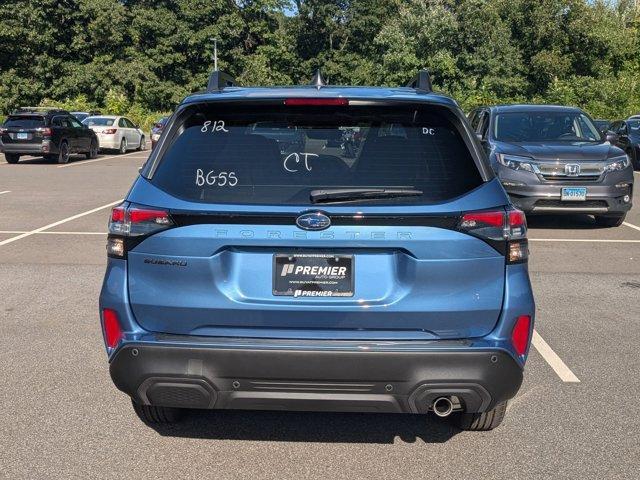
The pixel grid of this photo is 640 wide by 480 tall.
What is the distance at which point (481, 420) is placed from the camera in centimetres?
423

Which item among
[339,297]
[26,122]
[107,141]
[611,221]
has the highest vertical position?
[339,297]

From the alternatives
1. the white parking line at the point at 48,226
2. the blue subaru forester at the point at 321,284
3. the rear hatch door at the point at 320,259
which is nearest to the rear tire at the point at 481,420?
the blue subaru forester at the point at 321,284

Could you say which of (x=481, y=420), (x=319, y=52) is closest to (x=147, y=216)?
(x=481, y=420)

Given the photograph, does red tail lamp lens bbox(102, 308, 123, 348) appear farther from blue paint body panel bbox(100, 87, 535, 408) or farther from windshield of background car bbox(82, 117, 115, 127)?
windshield of background car bbox(82, 117, 115, 127)

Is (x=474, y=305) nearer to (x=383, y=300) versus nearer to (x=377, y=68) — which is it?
(x=383, y=300)

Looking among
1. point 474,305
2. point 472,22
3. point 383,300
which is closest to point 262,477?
point 383,300

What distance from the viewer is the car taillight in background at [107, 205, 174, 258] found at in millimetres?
3607

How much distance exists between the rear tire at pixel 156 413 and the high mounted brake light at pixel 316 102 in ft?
5.65

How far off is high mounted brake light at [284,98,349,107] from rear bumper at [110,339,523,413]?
1104 mm

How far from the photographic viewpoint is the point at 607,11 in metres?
59.9

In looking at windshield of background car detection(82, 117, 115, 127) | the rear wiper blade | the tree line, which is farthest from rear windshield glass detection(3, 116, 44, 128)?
the tree line

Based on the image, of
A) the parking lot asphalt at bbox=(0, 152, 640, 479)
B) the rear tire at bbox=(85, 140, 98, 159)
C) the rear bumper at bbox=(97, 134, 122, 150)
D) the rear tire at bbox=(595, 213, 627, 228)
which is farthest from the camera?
the rear bumper at bbox=(97, 134, 122, 150)

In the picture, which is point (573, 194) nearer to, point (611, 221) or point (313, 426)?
point (611, 221)

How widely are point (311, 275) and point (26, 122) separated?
23957 millimetres
